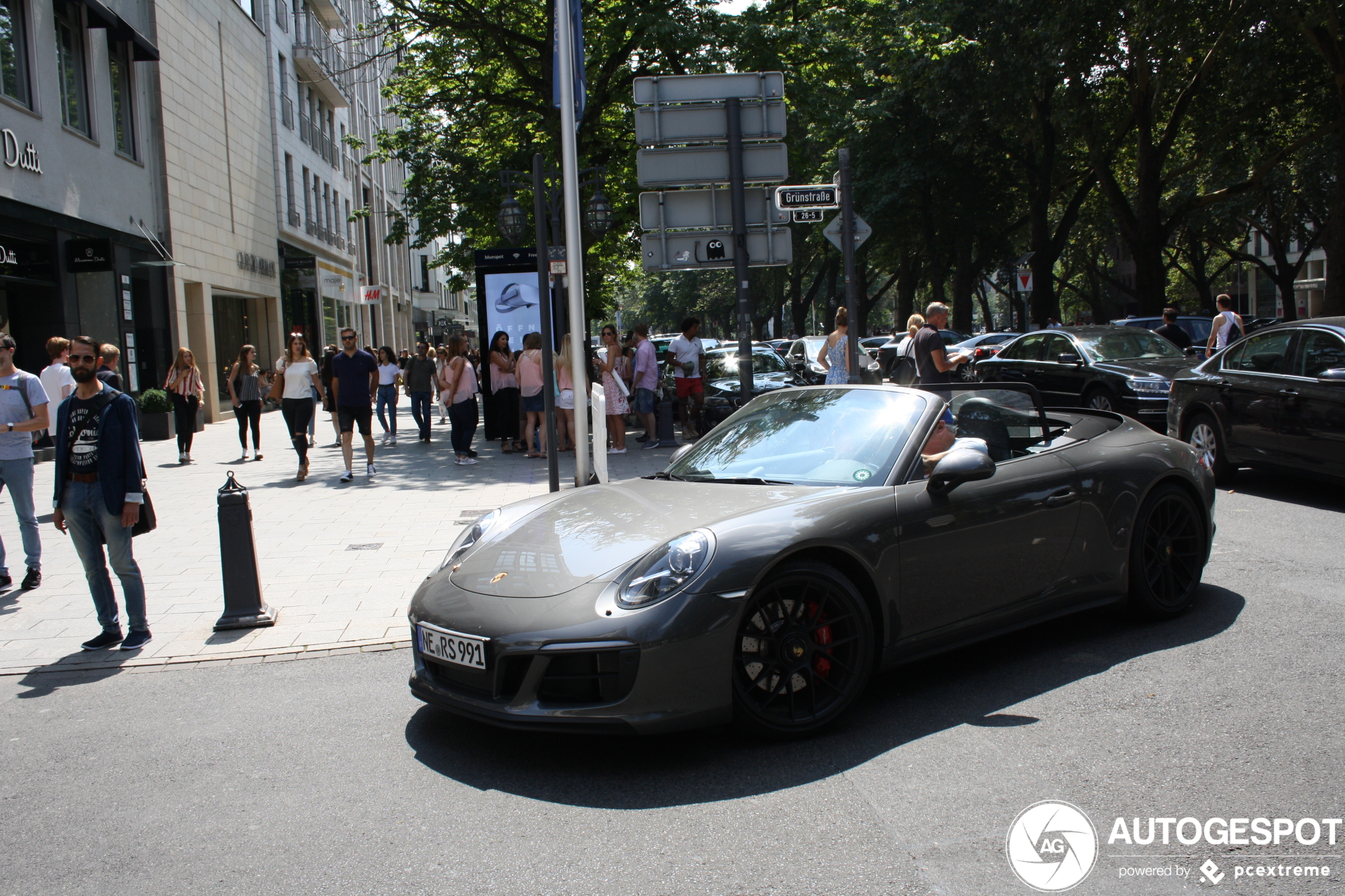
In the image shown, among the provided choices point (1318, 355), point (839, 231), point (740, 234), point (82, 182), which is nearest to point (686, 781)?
point (740, 234)

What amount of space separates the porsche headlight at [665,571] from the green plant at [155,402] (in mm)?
16874

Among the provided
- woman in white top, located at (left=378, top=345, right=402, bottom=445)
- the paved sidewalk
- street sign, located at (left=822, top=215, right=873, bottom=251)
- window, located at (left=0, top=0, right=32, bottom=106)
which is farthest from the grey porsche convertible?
window, located at (left=0, top=0, right=32, bottom=106)

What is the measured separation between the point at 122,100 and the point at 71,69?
198 centimetres

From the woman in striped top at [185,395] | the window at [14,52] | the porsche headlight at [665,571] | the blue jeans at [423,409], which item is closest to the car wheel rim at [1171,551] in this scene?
the porsche headlight at [665,571]

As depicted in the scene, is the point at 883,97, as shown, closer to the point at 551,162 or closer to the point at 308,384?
the point at 551,162

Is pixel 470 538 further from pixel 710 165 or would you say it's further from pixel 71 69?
pixel 71 69

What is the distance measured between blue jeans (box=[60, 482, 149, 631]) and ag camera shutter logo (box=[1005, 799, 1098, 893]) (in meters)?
4.71

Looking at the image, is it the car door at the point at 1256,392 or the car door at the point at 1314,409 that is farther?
the car door at the point at 1256,392

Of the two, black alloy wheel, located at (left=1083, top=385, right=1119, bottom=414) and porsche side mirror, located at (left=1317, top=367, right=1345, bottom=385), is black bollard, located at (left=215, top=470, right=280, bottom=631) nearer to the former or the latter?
porsche side mirror, located at (left=1317, top=367, right=1345, bottom=385)

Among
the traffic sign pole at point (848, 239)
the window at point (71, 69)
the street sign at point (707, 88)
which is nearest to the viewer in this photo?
the street sign at point (707, 88)

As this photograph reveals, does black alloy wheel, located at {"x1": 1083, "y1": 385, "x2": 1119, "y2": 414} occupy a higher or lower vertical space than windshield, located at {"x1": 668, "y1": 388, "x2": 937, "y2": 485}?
lower

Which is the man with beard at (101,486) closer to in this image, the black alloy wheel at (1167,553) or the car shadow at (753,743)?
the car shadow at (753,743)

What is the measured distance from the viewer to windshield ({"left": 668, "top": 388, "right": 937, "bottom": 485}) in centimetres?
459

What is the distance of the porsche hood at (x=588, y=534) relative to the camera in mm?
3969
